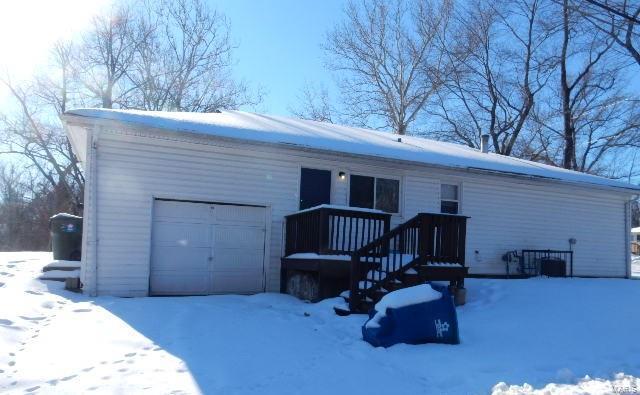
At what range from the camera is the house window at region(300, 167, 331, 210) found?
1196cm

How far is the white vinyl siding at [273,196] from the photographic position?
10.0 metres

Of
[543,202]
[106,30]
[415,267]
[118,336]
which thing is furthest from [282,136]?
[106,30]

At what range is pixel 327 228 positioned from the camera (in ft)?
32.3

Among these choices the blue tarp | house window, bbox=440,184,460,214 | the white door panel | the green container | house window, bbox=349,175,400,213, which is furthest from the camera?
house window, bbox=440,184,460,214

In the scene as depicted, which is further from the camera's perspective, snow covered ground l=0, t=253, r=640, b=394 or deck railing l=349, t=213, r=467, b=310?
deck railing l=349, t=213, r=467, b=310

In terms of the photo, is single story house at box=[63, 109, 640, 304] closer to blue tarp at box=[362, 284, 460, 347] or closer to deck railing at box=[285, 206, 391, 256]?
deck railing at box=[285, 206, 391, 256]

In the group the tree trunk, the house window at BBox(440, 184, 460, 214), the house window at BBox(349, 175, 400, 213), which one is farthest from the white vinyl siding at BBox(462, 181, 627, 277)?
the tree trunk

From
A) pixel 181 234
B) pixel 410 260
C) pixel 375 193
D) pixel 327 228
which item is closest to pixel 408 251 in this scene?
pixel 410 260

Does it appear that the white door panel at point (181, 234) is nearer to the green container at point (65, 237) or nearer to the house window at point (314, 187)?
the house window at point (314, 187)

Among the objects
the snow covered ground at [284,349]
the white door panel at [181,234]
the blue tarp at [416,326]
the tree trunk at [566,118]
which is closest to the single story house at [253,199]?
the white door panel at [181,234]

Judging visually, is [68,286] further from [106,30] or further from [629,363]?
[106,30]

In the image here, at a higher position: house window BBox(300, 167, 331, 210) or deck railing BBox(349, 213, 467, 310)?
house window BBox(300, 167, 331, 210)

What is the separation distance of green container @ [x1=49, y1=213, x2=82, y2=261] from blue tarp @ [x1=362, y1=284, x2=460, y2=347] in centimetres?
829

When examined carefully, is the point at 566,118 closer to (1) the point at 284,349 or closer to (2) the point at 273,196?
(2) the point at 273,196
